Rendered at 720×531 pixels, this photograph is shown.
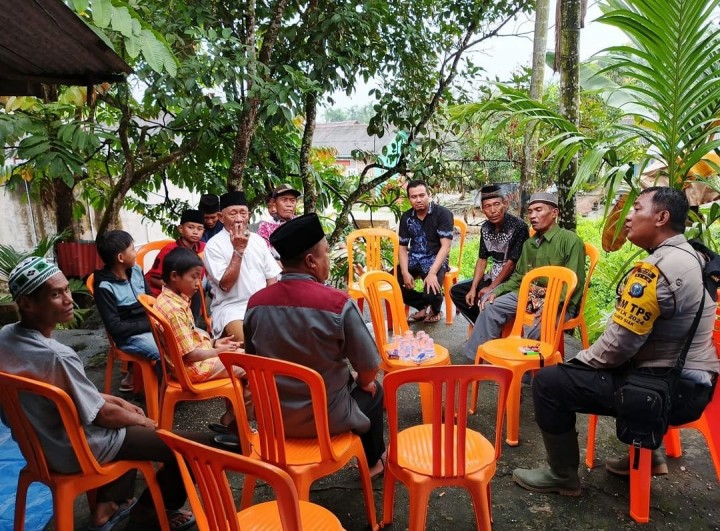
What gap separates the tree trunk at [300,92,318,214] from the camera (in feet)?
19.5

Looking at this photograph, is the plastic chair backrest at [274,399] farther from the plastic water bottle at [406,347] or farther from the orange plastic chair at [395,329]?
the plastic water bottle at [406,347]

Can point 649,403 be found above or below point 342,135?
below

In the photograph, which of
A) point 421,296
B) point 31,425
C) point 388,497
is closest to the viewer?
point 31,425

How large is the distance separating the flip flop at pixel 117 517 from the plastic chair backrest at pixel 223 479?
4.03ft

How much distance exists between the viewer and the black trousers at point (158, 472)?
2250mm

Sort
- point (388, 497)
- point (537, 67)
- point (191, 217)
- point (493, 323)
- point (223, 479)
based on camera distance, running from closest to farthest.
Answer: point (223, 479), point (388, 497), point (493, 323), point (191, 217), point (537, 67)

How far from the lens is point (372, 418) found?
2672 mm

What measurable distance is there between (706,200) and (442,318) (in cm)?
302

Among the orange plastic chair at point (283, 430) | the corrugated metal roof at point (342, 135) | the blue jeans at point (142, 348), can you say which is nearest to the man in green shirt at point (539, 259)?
the orange plastic chair at point (283, 430)

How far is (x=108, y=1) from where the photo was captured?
234 centimetres

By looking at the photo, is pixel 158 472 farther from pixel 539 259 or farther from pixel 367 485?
pixel 539 259

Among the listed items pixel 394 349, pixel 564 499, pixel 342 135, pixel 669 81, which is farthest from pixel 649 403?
pixel 342 135

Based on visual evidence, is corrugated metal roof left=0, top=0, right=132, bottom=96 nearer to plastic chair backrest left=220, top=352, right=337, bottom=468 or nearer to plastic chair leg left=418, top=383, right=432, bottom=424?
plastic chair backrest left=220, top=352, right=337, bottom=468

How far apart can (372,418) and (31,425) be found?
155 cm
